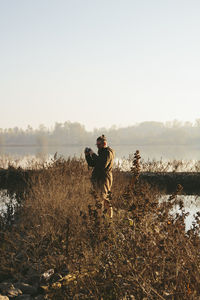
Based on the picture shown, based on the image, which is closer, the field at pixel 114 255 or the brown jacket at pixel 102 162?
the field at pixel 114 255

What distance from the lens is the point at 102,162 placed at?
7195 mm

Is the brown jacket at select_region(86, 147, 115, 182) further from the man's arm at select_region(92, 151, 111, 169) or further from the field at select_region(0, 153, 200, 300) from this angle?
the field at select_region(0, 153, 200, 300)

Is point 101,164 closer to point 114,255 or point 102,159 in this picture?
point 102,159

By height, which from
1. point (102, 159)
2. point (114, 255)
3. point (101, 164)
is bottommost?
point (114, 255)

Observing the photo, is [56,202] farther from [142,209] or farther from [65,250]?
[142,209]

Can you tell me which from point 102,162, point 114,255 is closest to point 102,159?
point 102,162

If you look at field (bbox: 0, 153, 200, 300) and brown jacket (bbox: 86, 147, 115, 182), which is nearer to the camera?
field (bbox: 0, 153, 200, 300)

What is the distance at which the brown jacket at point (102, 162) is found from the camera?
23.5 feet

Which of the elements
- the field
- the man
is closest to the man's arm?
the man

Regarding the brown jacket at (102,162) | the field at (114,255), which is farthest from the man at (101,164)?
the field at (114,255)

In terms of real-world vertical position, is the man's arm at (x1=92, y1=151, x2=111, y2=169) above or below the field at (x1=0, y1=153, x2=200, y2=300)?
above

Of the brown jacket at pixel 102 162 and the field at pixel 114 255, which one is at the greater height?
the brown jacket at pixel 102 162

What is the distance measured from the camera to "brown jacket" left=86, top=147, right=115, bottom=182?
717 cm

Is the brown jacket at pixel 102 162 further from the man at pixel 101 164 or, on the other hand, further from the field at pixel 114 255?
the field at pixel 114 255
